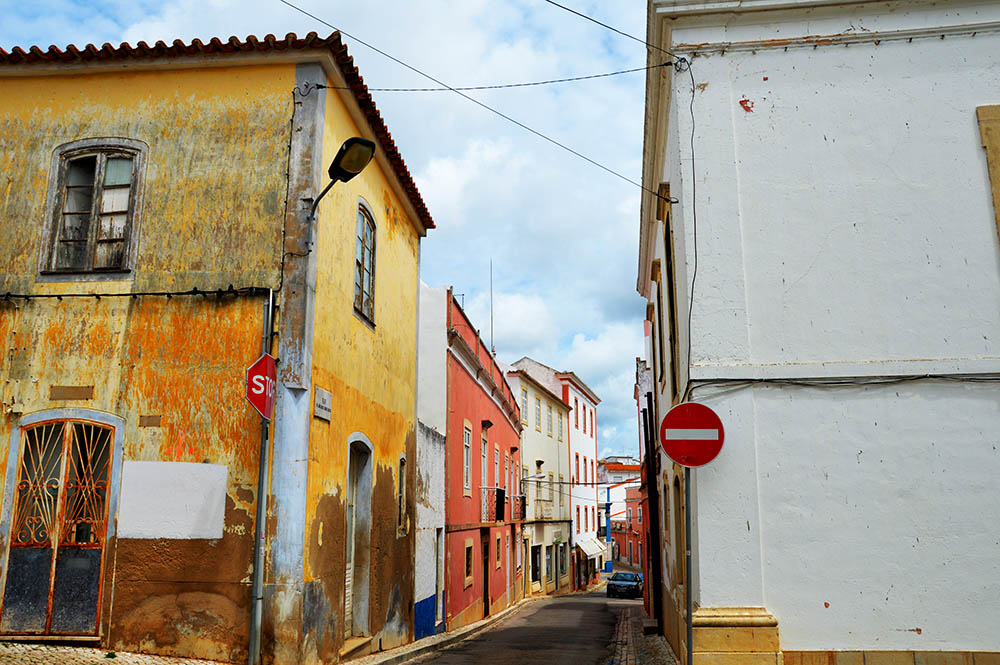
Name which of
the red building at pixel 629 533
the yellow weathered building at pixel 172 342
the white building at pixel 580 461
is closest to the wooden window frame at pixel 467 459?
the yellow weathered building at pixel 172 342

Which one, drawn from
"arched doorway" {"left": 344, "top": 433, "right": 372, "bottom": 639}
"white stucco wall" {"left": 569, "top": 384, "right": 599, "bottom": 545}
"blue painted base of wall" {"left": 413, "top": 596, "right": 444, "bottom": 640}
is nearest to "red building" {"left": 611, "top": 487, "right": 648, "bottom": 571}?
"white stucco wall" {"left": 569, "top": 384, "right": 599, "bottom": 545}

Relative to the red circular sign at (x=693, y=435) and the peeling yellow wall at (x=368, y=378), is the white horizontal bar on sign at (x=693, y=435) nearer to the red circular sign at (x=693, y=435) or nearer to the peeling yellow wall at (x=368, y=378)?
the red circular sign at (x=693, y=435)

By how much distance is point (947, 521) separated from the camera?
277 inches

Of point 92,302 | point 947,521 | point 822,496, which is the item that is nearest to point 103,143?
point 92,302

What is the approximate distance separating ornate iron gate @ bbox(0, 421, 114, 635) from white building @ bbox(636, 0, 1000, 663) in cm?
587

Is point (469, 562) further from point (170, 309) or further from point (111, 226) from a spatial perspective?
point (111, 226)

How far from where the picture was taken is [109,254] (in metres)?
9.20

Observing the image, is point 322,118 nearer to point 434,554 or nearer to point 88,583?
point 88,583

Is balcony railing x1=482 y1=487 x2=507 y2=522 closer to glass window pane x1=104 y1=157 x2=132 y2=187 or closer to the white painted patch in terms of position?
the white painted patch

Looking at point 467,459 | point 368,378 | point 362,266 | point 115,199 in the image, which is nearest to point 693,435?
point 368,378

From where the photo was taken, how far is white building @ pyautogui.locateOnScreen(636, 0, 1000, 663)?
699cm

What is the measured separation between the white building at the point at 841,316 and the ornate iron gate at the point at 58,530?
5871 mm

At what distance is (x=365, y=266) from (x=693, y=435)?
6075 mm

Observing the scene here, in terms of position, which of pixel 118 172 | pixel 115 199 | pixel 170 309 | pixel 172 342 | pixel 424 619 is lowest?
pixel 424 619
